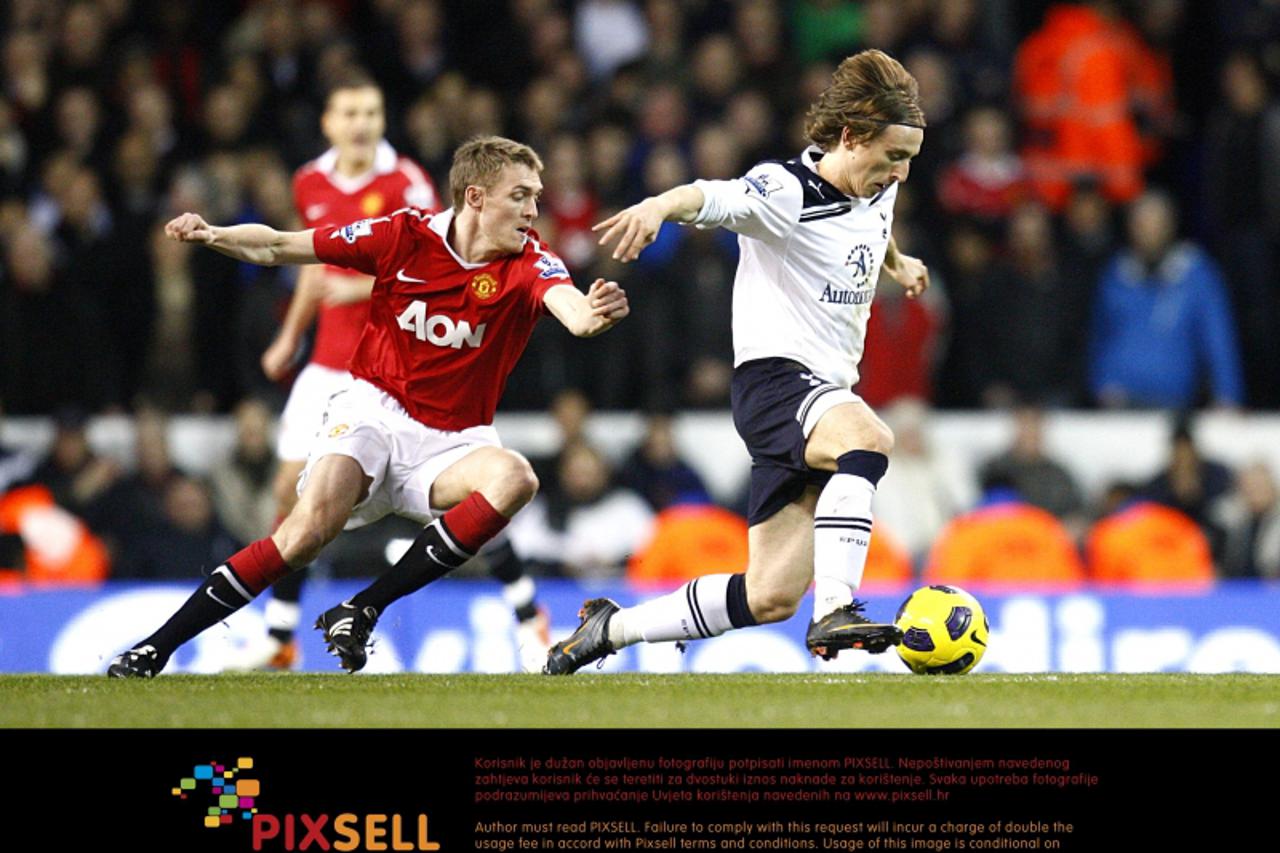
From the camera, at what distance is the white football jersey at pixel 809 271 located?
7.42 meters

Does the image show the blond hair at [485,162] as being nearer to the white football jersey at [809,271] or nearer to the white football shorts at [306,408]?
the white football jersey at [809,271]

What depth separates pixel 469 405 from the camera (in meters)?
8.12

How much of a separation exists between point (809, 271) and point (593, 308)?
1229 millimetres

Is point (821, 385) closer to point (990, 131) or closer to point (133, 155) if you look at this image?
point (990, 131)

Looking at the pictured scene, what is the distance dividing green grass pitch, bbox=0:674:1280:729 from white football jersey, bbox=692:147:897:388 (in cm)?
119

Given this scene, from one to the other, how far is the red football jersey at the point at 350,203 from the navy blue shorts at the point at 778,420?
2.54 meters

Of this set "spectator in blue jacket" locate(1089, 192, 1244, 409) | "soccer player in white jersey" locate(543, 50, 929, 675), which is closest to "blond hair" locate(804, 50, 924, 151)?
"soccer player in white jersey" locate(543, 50, 929, 675)

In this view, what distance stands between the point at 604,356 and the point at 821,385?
20.3ft

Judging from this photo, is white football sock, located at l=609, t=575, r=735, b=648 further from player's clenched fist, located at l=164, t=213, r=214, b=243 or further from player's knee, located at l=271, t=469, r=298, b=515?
player's knee, located at l=271, t=469, r=298, b=515

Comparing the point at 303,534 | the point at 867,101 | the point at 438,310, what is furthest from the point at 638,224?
the point at 303,534

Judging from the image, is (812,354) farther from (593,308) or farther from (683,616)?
(593,308)

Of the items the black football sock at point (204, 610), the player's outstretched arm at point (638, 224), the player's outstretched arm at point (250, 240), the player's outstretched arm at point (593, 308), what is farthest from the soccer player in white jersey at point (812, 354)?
the player's outstretched arm at point (250, 240)

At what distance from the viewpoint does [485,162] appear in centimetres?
783

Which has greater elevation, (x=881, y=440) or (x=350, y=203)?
(x=350, y=203)
